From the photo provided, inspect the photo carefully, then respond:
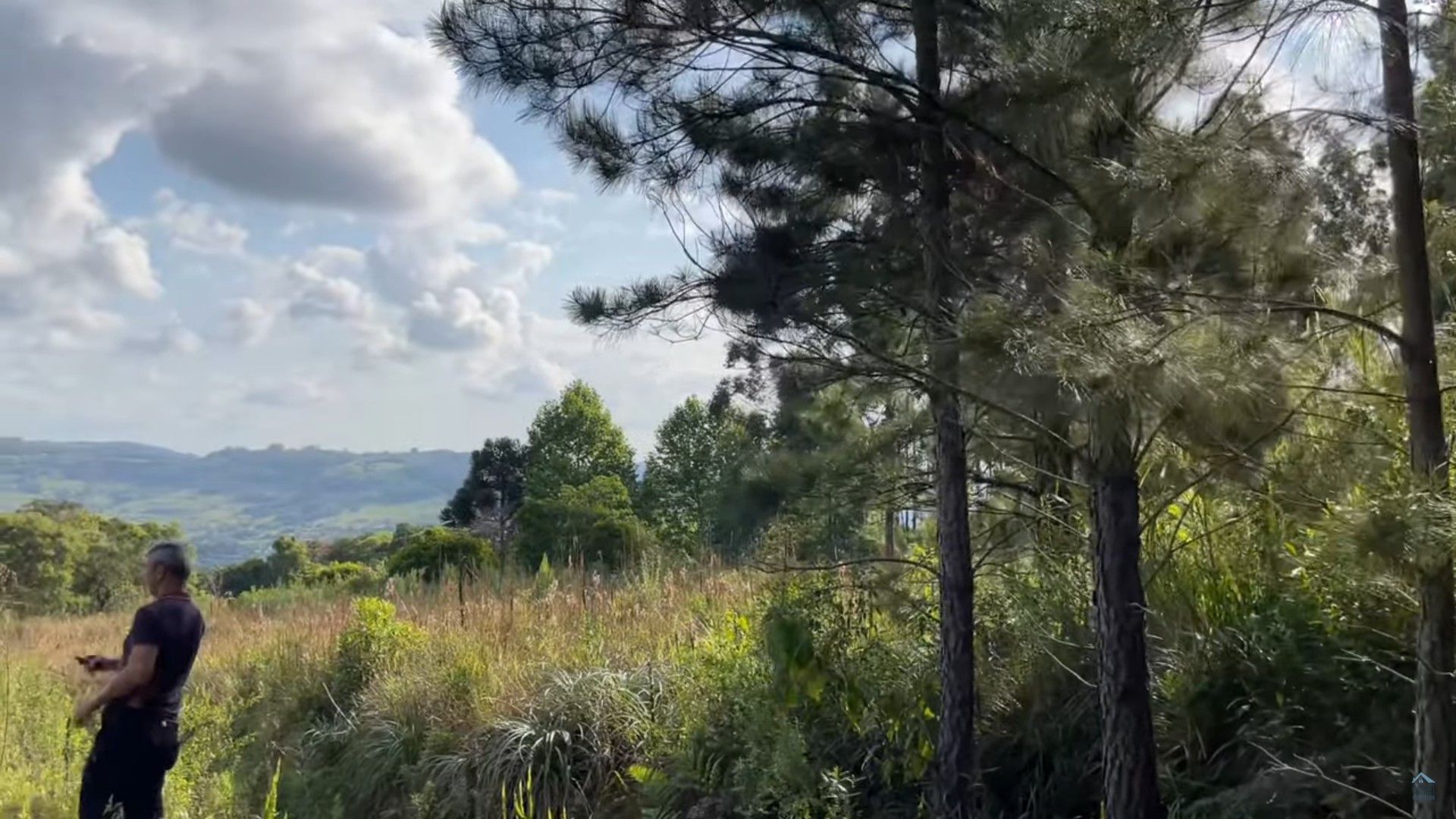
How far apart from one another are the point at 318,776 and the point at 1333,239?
7.03 metres

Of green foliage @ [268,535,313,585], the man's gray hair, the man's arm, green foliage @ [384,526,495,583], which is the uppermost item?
the man's gray hair

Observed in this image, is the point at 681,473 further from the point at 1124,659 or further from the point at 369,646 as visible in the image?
the point at 1124,659

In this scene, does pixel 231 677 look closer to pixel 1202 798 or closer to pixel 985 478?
pixel 985 478

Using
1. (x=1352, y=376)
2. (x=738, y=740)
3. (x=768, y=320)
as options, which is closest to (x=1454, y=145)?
(x=1352, y=376)

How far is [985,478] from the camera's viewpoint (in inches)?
191

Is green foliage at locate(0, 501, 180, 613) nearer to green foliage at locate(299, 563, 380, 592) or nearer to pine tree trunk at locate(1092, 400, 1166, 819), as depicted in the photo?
green foliage at locate(299, 563, 380, 592)

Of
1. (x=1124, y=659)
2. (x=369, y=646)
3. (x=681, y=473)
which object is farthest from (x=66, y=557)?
(x=1124, y=659)

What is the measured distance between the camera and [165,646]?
5.26m

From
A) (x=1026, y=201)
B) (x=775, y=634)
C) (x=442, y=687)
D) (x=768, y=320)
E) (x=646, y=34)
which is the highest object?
(x=646, y=34)

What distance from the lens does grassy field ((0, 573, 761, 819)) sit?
7.13 meters

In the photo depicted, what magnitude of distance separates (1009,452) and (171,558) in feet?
12.9

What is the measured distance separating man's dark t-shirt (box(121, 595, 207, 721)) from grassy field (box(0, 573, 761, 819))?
1104 millimetres

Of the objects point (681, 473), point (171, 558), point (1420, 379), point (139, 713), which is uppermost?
point (681, 473)

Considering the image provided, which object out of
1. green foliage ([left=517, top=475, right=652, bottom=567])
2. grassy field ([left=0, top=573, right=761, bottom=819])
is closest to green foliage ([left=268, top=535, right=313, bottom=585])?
green foliage ([left=517, top=475, right=652, bottom=567])
